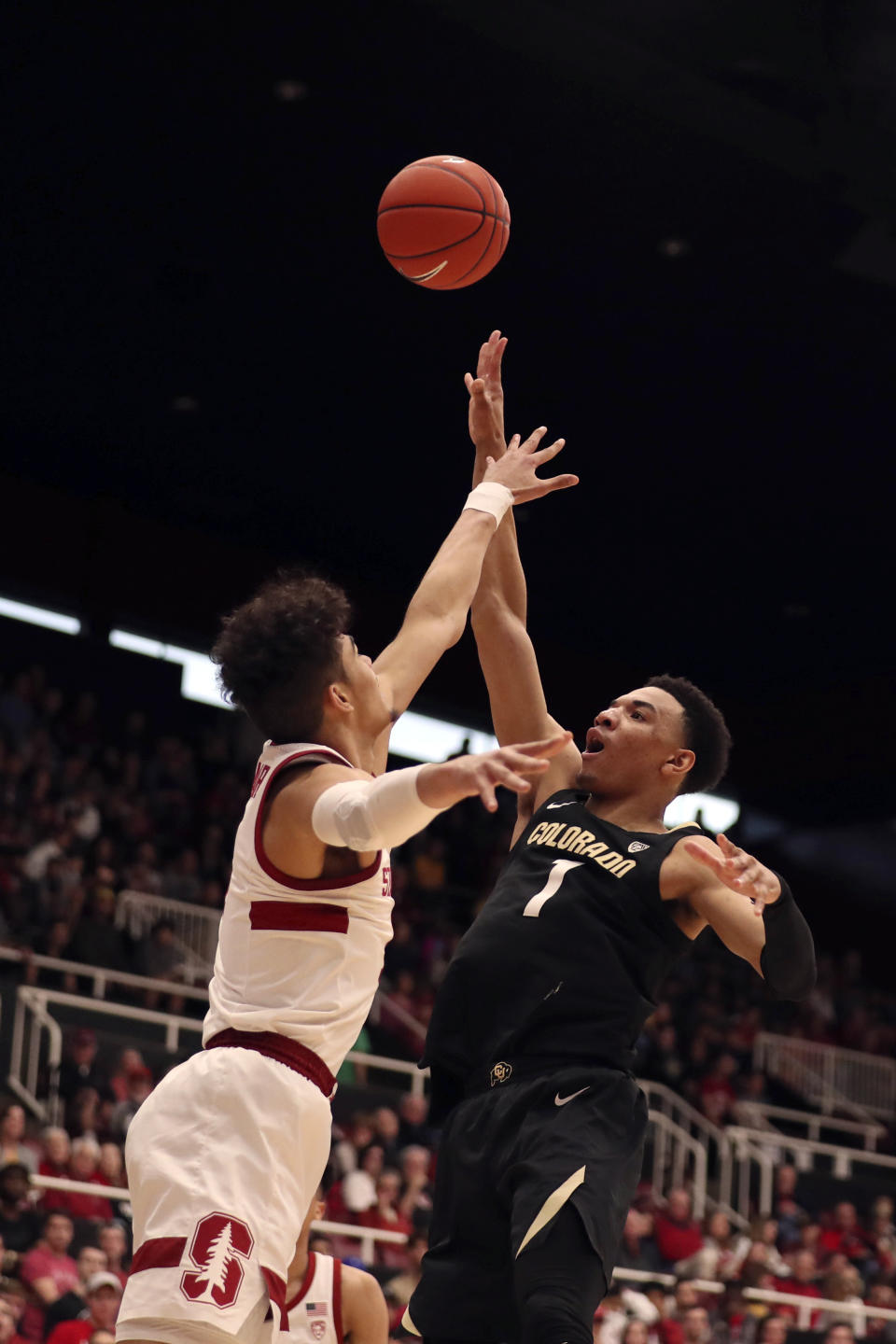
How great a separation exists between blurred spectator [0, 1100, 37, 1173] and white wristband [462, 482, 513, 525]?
6894 millimetres

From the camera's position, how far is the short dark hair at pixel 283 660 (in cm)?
408

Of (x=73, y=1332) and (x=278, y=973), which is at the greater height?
(x=278, y=973)

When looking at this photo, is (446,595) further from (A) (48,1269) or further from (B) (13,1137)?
(B) (13,1137)

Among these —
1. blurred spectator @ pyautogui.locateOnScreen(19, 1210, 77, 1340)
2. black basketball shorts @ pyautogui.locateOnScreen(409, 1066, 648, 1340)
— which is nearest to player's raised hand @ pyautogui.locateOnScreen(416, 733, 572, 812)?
black basketball shorts @ pyautogui.locateOnScreen(409, 1066, 648, 1340)

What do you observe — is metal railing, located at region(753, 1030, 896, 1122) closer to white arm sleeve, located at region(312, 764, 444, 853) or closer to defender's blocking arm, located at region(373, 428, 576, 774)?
defender's blocking arm, located at region(373, 428, 576, 774)

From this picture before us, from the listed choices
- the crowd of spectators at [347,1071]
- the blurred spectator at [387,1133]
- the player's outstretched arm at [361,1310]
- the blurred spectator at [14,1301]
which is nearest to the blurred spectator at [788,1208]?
the crowd of spectators at [347,1071]

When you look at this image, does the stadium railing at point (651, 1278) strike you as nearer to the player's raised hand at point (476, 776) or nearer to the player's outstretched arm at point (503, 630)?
the player's outstretched arm at point (503, 630)

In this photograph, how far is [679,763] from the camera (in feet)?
16.8

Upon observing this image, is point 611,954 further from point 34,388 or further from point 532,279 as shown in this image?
point 34,388

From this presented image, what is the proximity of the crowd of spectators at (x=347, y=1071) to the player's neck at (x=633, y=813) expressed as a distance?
5.01 metres

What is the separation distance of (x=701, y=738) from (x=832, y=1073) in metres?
16.0

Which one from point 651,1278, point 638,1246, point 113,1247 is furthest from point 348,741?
point 638,1246

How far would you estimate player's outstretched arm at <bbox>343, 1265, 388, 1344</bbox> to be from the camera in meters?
5.88

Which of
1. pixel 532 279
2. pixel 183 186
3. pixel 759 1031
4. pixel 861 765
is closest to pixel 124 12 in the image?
pixel 183 186
